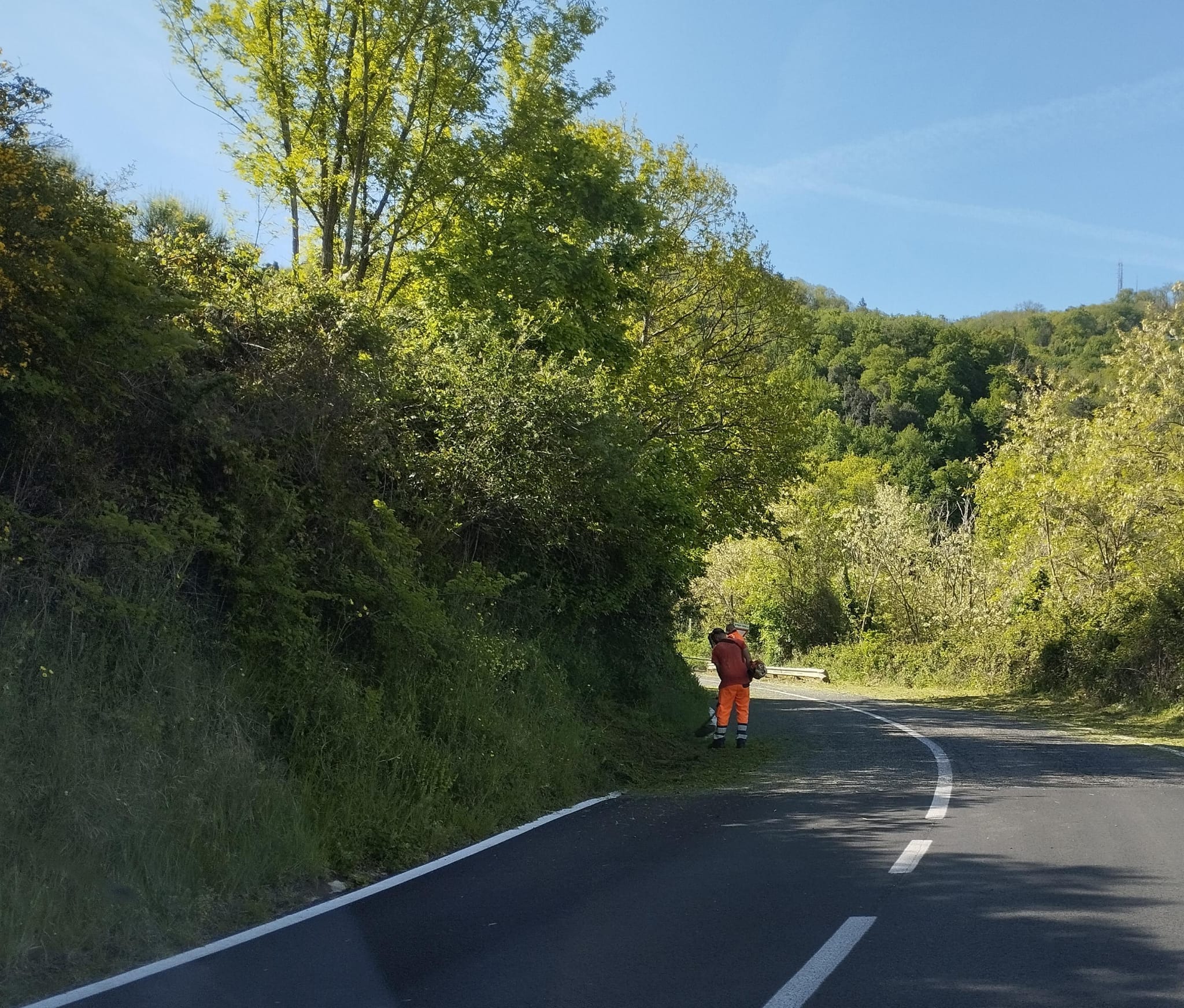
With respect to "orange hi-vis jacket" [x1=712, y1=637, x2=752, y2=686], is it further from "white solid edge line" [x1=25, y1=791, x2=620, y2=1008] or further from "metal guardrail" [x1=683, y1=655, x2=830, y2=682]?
"metal guardrail" [x1=683, y1=655, x2=830, y2=682]

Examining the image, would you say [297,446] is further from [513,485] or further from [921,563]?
[921,563]

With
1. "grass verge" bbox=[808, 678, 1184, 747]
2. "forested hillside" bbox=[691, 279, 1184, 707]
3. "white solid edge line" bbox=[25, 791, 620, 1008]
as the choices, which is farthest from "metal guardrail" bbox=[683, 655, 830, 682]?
"white solid edge line" bbox=[25, 791, 620, 1008]

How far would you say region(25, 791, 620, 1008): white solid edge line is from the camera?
5223 mm

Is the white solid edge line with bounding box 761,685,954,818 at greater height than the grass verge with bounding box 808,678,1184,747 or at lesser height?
greater

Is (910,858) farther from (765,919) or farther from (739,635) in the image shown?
(739,635)

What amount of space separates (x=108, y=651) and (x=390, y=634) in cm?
328

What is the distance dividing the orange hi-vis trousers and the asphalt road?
535 cm

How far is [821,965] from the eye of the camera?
5.62m

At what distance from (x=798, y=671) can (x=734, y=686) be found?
28548mm

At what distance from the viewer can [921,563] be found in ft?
139

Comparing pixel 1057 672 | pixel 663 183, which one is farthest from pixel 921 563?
pixel 663 183

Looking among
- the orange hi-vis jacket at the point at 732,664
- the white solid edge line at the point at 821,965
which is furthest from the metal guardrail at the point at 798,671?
the white solid edge line at the point at 821,965

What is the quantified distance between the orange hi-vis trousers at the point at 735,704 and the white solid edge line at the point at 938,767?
261cm

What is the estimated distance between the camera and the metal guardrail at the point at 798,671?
142ft
